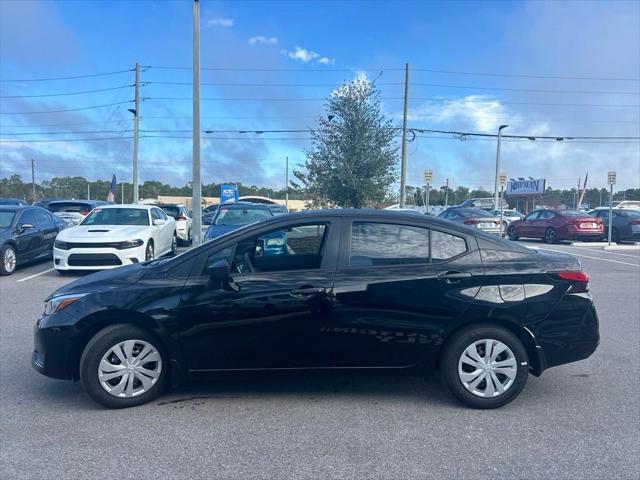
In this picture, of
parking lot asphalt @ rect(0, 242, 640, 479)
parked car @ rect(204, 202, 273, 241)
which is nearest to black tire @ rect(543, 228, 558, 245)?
parked car @ rect(204, 202, 273, 241)

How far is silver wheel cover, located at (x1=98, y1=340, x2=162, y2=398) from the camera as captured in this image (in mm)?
4105

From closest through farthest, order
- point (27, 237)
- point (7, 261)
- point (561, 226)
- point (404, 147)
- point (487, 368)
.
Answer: point (487, 368) → point (7, 261) → point (27, 237) → point (561, 226) → point (404, 147)

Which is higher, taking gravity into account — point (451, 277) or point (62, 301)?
point (451, 277)

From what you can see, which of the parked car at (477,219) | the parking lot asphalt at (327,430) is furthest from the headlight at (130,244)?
the parked car at (477,219)

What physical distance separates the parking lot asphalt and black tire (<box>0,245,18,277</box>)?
647 centimetres

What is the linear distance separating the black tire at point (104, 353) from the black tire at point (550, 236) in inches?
763

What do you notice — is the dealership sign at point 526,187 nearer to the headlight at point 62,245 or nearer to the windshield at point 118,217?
the windshield at point 118,217

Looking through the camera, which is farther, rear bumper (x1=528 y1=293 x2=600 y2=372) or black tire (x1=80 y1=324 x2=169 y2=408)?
rear bumper (x1=528 y1=293 x2=600 y2=372)

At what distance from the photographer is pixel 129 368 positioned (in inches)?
163

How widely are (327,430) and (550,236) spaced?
19.2 metres

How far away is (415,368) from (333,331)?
77 centimetres

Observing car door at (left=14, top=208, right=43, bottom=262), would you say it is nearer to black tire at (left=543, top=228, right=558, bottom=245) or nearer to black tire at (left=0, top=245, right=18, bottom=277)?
black tire at (left=0, top=245, right=18, bottom=277)

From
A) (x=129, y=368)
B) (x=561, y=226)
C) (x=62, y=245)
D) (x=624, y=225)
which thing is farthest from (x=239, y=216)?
(x=624, y=225)

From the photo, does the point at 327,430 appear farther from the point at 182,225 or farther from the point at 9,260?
the point at 182,225
